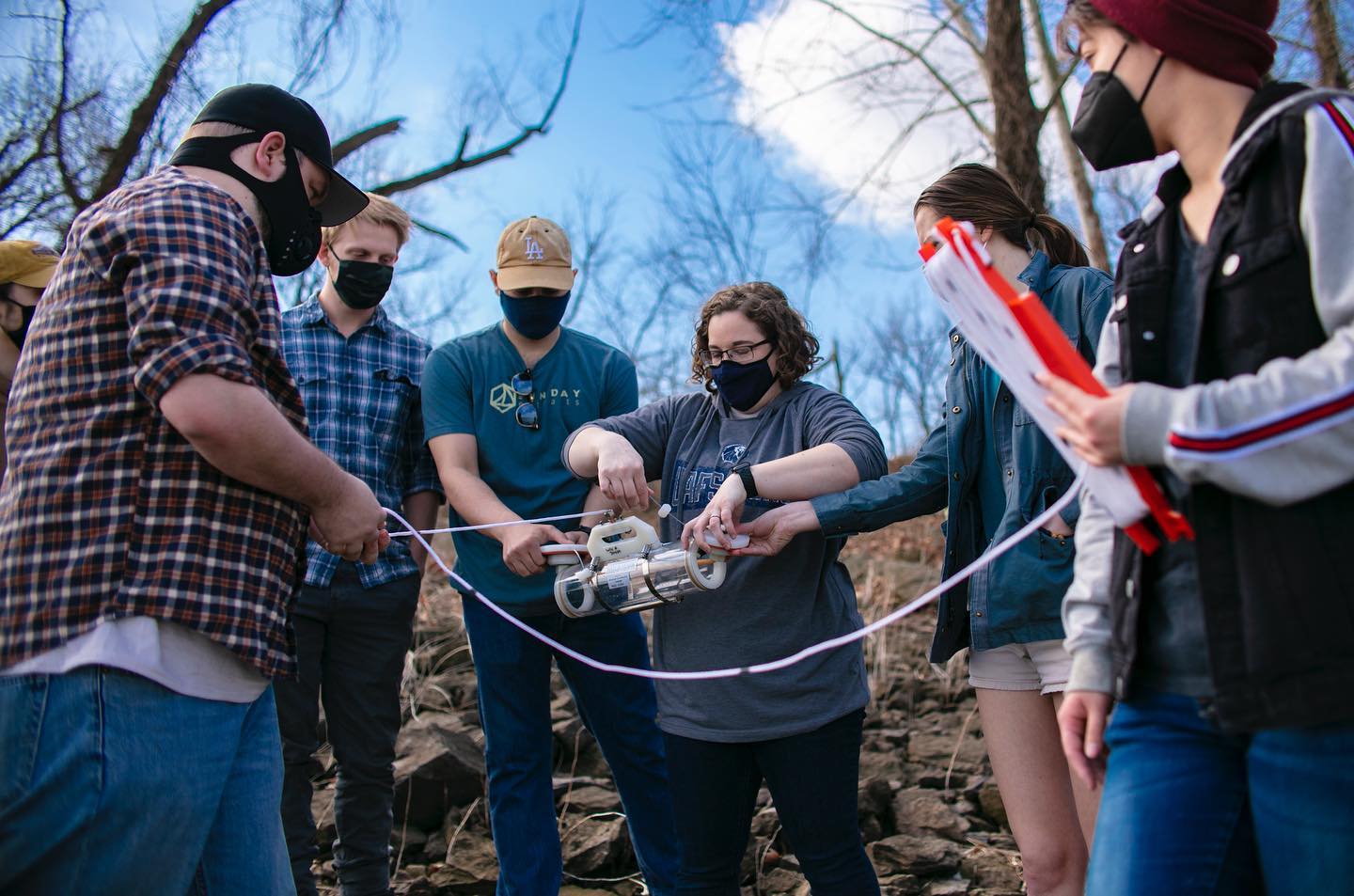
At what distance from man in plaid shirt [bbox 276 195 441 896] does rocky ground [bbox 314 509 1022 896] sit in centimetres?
68

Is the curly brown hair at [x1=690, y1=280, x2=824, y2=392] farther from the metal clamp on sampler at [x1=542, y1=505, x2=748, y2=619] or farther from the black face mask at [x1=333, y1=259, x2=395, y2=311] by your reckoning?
the black face mask at [x1=333, y1=259, x2=395, y2=311]

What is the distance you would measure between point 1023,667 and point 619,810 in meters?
2.74

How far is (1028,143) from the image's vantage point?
8586 millimetres

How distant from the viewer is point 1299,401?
1.59m

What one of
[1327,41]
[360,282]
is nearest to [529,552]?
[360,282]

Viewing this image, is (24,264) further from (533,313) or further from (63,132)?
(63,132)

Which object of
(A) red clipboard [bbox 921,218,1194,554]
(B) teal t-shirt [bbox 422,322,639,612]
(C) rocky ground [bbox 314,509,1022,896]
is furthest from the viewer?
(C) rocky ground [bbox 314,509,1022,896]

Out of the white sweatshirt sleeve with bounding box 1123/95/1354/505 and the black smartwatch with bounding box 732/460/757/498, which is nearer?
the white sweatshirt sleeve with bounding box 1123/95/1354/505

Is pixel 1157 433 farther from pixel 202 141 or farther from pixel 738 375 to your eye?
pixel 202 141

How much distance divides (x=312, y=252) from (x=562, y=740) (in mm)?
3712

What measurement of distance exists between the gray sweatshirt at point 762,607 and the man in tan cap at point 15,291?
1.85m

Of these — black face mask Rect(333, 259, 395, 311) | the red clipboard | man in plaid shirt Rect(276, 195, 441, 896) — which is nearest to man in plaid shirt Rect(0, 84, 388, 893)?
the red clipboard

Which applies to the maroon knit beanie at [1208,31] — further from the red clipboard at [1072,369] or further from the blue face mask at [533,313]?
the blue face mask at [533,313]

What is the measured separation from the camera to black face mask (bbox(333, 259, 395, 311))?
4195mm
